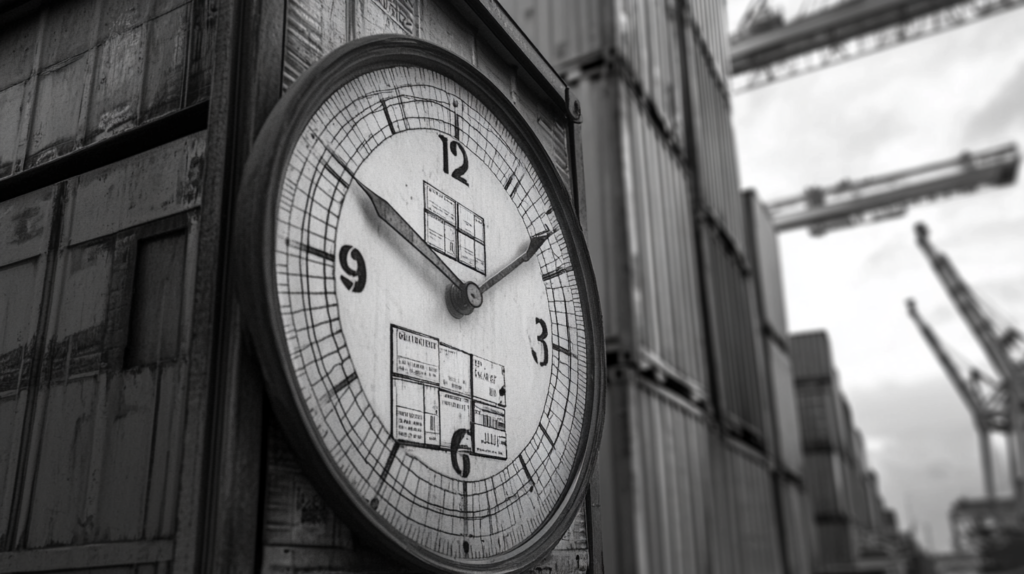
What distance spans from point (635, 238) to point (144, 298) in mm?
5572

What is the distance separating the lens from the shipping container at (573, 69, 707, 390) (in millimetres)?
6508

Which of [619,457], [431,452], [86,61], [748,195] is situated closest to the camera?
[431,452]

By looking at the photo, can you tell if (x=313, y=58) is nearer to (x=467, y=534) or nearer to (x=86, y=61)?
(x=86, y=61)

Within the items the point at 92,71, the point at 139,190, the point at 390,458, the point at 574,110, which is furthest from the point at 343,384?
the point at 574,110

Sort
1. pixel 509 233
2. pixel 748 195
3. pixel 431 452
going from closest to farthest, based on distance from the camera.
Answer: pixel 431 452 → pixel 509 233 → pixel 748 195

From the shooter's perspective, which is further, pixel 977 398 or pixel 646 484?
pixel 977 398

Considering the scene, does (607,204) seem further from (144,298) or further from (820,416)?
(820,416)

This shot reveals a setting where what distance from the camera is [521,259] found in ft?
6.68

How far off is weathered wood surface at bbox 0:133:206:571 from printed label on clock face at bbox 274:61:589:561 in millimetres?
232

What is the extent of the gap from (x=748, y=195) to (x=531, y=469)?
14.0m

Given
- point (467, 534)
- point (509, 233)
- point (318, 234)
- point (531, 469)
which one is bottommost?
point (467, 534)

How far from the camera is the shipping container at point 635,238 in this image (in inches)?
256

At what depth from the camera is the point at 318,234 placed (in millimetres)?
1449

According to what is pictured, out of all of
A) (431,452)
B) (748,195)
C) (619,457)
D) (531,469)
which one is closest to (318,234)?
(431,452)
